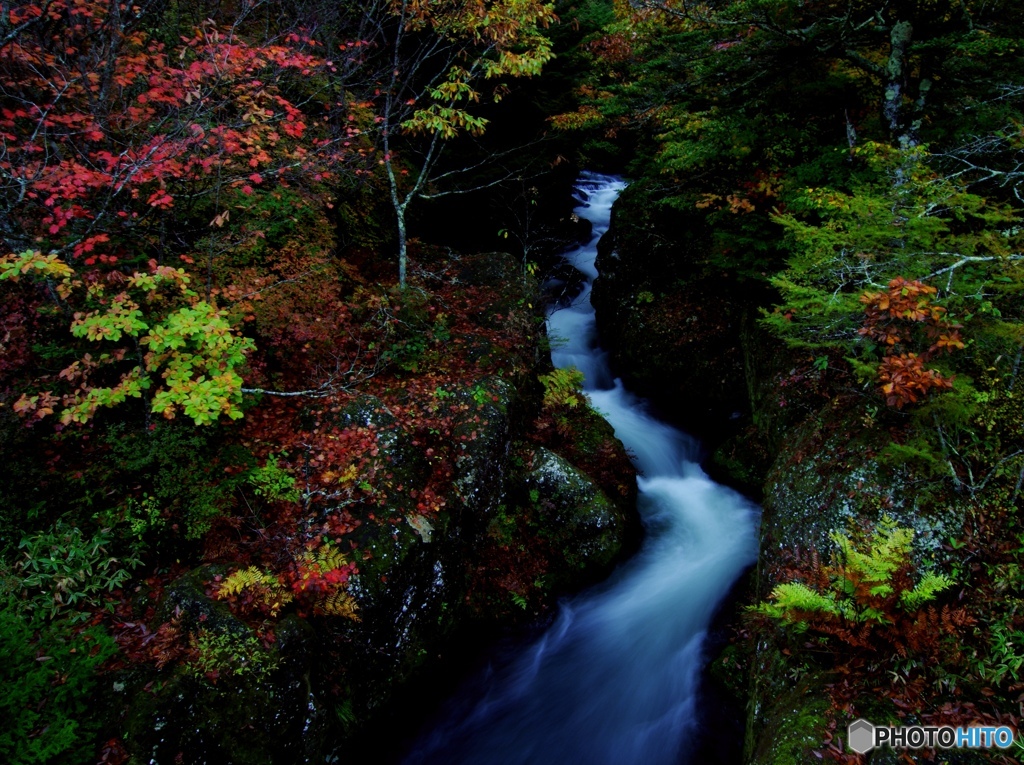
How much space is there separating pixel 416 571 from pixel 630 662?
142 inches

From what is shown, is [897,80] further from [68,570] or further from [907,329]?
[68,570]

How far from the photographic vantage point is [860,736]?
386 cm

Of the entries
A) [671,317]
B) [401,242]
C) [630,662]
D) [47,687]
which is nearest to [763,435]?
[671,317]

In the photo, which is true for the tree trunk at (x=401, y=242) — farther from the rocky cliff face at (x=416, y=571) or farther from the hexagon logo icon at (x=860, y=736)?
the hexagon logo icon at (x=860, y=736)

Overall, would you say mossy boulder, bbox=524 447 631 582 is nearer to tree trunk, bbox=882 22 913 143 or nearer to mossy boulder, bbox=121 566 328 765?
mossy boulder, bbox=121 566 328 765

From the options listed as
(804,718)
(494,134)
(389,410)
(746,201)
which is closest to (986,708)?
(804,718)

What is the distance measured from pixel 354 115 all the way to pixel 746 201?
281 inches

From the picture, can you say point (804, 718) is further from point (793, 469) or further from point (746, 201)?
point (746, 201)

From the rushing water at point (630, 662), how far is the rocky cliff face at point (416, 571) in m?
0.50

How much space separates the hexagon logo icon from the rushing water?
2872 millimetres

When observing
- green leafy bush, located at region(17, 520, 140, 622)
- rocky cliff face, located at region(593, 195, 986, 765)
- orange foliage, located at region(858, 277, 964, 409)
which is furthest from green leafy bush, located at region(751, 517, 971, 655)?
green leafy bush, located at region(17, 520, 140, 622)

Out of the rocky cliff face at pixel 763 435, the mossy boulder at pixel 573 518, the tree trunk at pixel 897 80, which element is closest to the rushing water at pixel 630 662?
the mossy boulder at pixel 573 518

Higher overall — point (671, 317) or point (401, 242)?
point (401, 242)

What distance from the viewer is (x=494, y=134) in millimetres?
12609
